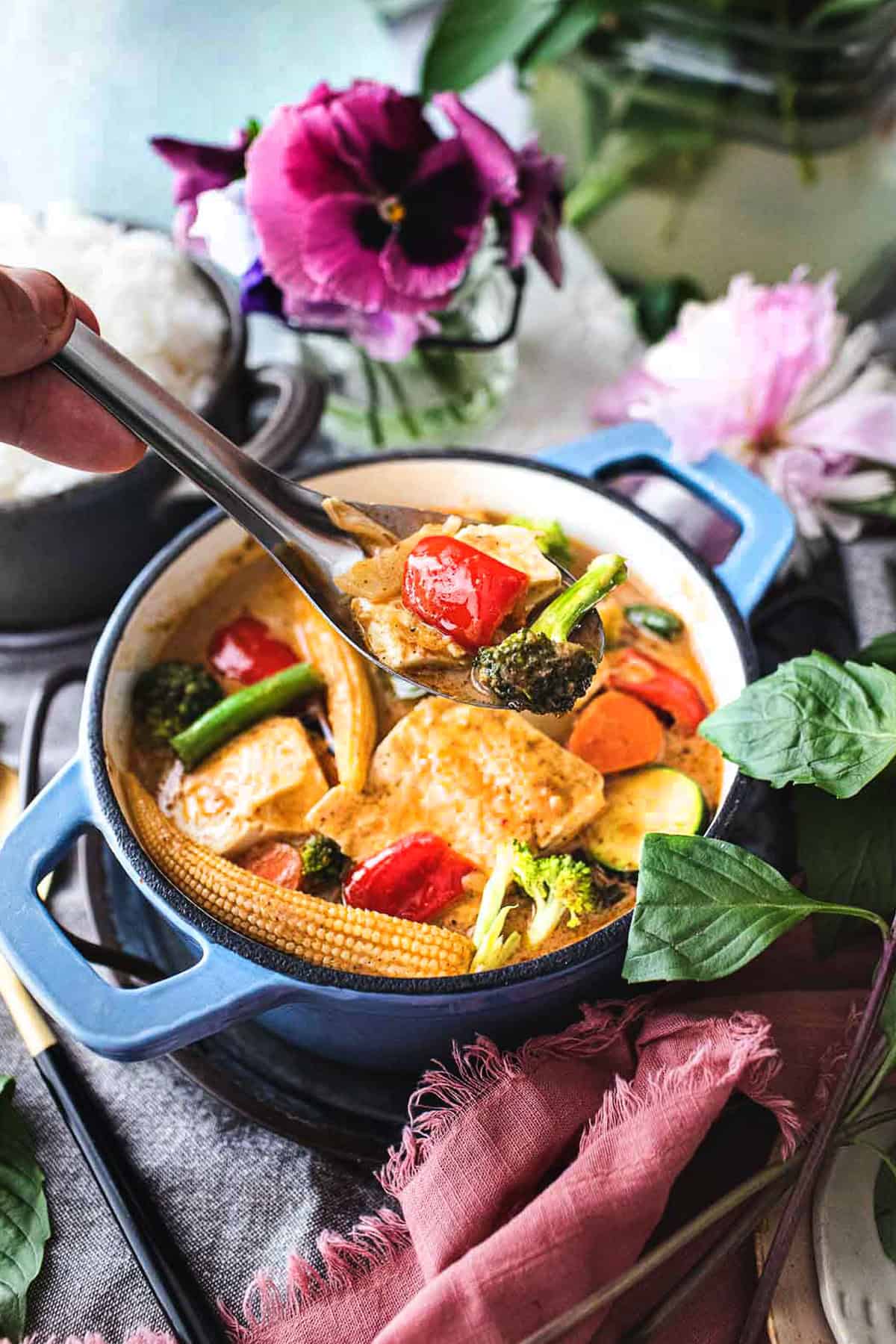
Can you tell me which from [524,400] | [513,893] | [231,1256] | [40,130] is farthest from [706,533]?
[40,130]

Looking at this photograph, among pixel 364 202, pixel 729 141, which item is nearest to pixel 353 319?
pixel 364 202

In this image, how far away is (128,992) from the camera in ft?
4.55

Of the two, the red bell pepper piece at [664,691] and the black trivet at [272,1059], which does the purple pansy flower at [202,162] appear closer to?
the black trivet at [272,1059]

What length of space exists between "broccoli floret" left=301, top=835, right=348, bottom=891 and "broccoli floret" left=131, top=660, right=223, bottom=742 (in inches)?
11.9

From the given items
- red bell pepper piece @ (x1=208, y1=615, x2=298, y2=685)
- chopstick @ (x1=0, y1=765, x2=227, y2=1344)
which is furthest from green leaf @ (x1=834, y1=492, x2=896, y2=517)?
chopstick @ (x1=0, y1=765, x2=227, y2=1344)

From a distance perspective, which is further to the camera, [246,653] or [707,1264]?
[246,653]

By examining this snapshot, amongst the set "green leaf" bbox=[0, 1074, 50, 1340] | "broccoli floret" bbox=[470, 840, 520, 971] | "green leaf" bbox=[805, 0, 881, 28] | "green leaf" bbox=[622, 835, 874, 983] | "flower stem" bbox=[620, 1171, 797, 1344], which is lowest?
"green leaf" bbox=[0, 1074, 50, 1340]

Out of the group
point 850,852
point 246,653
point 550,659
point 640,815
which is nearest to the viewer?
point 550,659

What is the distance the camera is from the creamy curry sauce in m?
1.69

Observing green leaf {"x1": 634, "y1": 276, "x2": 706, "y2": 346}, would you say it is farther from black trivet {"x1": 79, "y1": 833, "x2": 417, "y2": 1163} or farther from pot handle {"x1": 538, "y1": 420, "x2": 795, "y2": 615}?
black trivet {"x1": 79, "y1": 833, "x2": 417, "y2": 1163}

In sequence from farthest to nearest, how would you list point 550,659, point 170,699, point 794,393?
1. point 794,393
2. point 170,699
3. point 550,659

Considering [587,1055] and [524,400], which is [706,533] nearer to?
[524,400]

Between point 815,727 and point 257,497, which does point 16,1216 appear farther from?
point 815,727

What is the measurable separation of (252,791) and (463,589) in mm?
448
